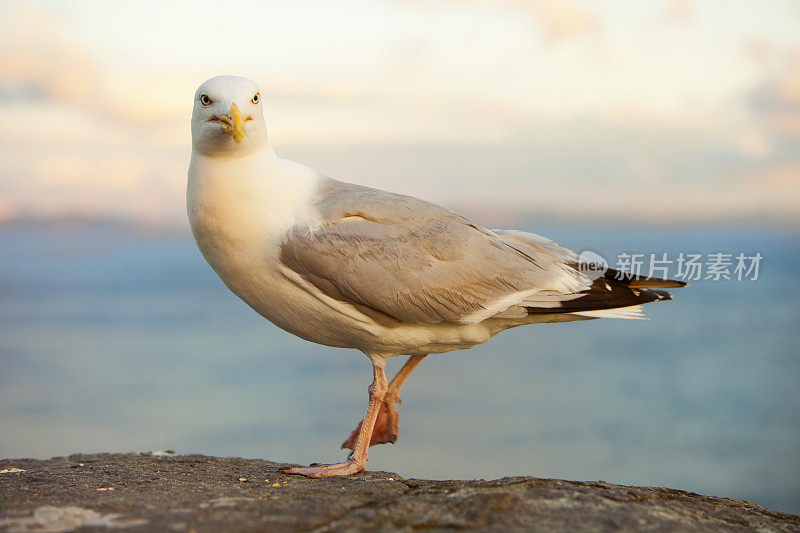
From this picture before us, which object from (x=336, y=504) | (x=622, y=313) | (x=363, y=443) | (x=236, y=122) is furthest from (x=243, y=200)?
(x=622, y=313)

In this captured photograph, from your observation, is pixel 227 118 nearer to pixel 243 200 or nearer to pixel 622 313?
pixel 243 200

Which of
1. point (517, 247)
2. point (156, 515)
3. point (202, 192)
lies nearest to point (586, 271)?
point (517, 247)

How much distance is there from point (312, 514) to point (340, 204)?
255 centimetres

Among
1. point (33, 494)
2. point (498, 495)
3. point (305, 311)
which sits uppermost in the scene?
point (305, 311)

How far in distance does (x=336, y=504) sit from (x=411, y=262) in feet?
6.78

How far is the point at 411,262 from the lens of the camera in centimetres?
598

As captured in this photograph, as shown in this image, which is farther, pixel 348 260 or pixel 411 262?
pixel 411 262

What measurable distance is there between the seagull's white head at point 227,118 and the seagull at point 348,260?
10 millimetres

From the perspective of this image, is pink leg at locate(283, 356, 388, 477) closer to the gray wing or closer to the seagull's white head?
the gray wing

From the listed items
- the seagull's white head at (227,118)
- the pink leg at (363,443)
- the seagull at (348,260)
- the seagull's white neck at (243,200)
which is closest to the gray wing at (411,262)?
the seagull at (348,260)

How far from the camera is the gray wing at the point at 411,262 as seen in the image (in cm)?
578

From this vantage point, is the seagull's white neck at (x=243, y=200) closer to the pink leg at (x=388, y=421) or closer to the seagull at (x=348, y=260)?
the seagull at (x=348, y=260)

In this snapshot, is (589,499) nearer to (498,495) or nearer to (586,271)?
(498,495)

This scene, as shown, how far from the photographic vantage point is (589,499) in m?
4.62
